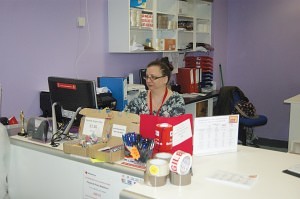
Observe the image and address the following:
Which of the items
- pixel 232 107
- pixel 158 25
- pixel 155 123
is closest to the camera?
pixel 155 123

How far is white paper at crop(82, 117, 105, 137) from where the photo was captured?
Answer: 212cm

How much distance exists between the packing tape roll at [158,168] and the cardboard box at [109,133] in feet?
1.20

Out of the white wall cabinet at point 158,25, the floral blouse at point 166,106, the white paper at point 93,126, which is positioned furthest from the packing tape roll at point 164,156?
the white wall cabinet at point 158,25

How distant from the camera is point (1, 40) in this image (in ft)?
9.40

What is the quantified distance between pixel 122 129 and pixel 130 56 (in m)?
2.32

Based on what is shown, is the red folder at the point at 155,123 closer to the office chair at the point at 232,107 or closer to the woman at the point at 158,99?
the woman at the point at 158,99

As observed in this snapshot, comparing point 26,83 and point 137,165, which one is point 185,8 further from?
point 137,165

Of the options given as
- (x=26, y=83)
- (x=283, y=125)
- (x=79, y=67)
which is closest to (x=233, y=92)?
(x=283, y=125)

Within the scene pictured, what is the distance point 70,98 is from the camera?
2330 millimetres

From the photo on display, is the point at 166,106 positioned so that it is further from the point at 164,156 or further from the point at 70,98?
the point at 164,156

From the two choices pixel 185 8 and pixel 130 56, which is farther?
pixel 185 8

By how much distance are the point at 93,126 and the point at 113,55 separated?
196 cm

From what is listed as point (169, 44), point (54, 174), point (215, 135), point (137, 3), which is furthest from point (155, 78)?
point (169, 44)

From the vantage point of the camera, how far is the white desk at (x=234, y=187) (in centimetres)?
150
